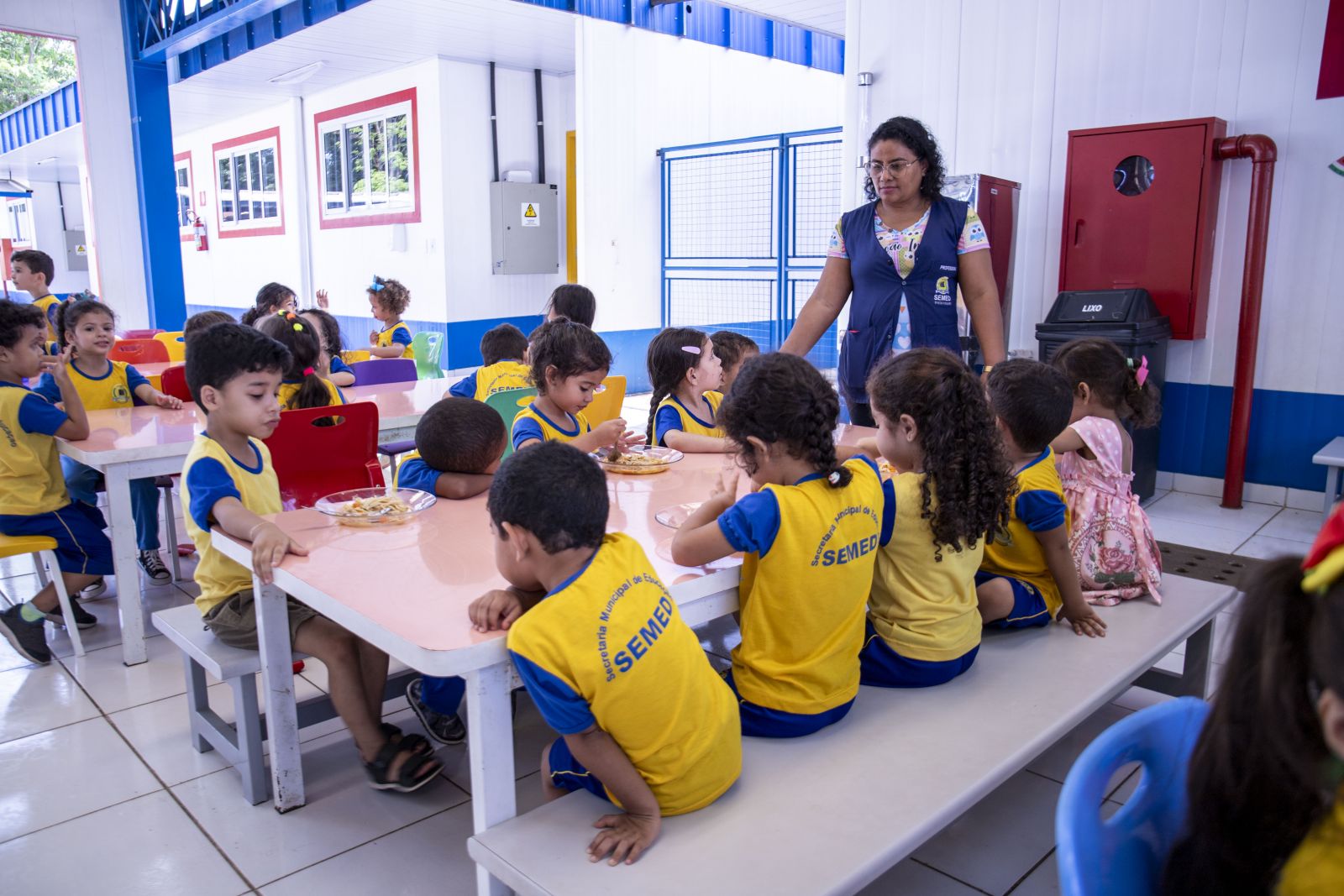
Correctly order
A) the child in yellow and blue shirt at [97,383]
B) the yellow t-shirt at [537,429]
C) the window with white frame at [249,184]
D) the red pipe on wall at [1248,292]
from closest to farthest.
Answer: the yellow t-shirt at [537,429] → the child in yellow and blue shirt at [97,383] → the red pipe on wall at [1248,292] → the window with white frame at [249,184]

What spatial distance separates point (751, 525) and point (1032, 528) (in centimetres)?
85

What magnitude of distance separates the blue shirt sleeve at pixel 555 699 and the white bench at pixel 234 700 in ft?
3.69

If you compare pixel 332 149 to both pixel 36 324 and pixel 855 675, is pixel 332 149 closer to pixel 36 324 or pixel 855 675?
pixel 36 324

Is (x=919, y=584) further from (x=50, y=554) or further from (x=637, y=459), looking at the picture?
(x=50, y=554)

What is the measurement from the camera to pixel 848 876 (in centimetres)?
130

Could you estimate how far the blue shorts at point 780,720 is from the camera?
171 centimetres

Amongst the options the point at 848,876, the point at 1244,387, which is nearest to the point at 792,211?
the point at 1244,387

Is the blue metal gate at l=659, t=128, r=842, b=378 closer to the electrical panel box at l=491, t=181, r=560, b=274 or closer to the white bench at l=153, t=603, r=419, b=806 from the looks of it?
the electrical panel box at l=491, t=181, r=560, b=274

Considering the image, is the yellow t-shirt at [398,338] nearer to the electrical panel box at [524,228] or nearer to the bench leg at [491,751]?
the electrical panel box at [524,228]

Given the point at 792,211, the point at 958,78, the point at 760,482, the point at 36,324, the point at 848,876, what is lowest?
the point at 848,876

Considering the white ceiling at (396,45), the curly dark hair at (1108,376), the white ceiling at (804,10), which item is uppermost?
the white ceiling at (804,10)

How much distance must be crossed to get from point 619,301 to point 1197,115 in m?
4.95

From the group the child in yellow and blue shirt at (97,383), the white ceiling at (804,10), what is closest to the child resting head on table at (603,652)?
the child in yellow and blue shirt at (97,383)

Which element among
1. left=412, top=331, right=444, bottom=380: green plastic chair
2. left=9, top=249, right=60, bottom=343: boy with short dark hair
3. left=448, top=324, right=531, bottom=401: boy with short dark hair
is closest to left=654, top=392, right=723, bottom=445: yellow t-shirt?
left=448, top=324, right=531, bottom=401: boy with short dark hair
